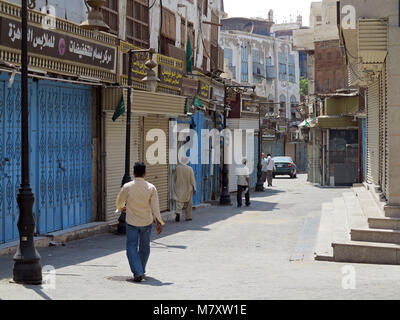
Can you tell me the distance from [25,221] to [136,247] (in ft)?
5.15

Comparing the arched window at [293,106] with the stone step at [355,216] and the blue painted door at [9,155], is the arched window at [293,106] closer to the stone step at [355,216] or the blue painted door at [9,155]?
the stone step at [355,216]

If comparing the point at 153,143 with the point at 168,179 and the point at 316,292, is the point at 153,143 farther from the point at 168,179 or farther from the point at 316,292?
the point at 316,292

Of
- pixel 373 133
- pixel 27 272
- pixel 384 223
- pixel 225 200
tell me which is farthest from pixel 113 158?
pixel 225 200

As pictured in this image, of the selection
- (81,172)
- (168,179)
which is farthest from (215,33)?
(81,172)

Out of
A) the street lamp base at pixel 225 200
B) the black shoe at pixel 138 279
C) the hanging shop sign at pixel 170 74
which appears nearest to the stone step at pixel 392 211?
the black shoe at pixel 138 279

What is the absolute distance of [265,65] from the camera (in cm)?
7038

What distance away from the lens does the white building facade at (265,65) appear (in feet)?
213

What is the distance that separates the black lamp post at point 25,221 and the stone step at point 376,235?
576 centimetres

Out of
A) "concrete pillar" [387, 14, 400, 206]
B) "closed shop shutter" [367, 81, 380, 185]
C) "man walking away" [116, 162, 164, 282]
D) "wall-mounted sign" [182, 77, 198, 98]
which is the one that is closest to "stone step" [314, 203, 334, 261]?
"concrete pillar" [387, 14, 400, 206]

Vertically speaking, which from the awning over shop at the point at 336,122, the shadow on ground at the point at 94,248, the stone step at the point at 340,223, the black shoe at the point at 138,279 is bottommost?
the shadow on ground at the point at 94,248

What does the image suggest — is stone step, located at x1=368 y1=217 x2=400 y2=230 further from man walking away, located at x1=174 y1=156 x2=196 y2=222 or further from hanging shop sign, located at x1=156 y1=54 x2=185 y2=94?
hanging shop sign, located at x1=156 y1=54 x2=185 y2=94

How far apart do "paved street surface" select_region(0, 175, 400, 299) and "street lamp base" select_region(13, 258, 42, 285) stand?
142 millimetres

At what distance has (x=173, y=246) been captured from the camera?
14867 mm
